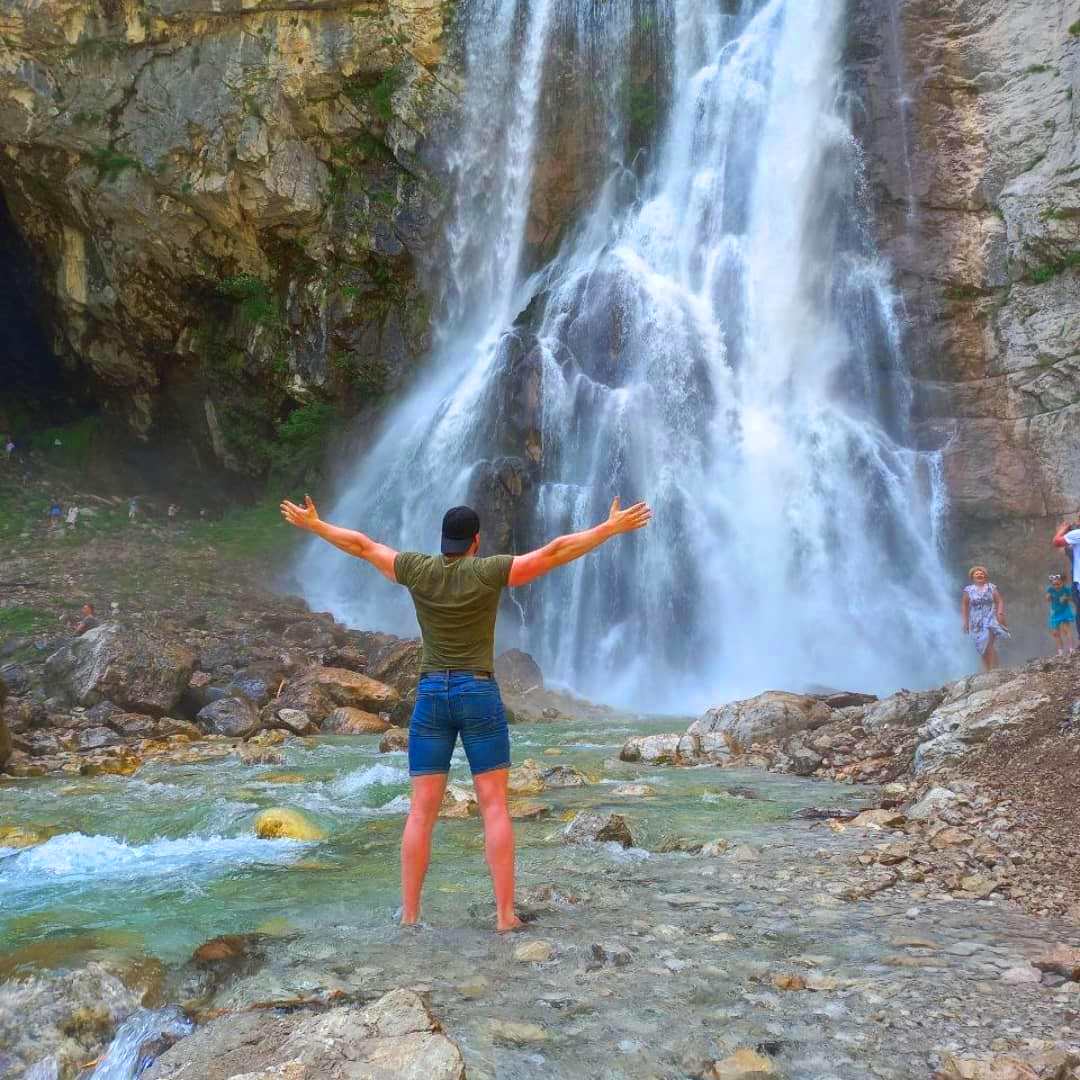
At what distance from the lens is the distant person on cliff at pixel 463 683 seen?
3.78 m

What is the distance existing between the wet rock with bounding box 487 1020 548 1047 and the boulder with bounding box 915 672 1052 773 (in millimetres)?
4600

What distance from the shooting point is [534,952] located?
349 cm

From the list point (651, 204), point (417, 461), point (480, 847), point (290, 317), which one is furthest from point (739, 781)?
point (290, 317)

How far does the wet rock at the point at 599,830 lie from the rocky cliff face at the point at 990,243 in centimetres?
1465

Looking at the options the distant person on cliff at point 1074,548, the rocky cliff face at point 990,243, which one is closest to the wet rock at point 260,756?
the distant person on cliff at point 1074,548

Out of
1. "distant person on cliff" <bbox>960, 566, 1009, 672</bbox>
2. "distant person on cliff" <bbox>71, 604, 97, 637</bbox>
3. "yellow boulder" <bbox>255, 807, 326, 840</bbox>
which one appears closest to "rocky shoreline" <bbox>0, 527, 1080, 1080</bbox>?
"yellow boulder" <bbox>255, 807, 326, 840</bbox>

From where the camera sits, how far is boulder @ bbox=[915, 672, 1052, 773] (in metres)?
6.46

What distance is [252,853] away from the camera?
5660mm

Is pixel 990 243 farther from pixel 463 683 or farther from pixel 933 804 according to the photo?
pixel 463 683

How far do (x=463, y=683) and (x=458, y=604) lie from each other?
0.32m

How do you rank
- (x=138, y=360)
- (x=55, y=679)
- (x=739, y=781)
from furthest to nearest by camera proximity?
(x=138, y=360) → (x=55, y=679) → (x=739, y=781)

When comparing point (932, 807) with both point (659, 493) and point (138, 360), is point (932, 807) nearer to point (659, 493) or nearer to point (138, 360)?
point (659, 493)

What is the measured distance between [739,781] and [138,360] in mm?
24088

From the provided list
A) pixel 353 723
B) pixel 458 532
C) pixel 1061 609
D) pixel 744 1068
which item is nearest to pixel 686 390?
A: pixel 1061 609
